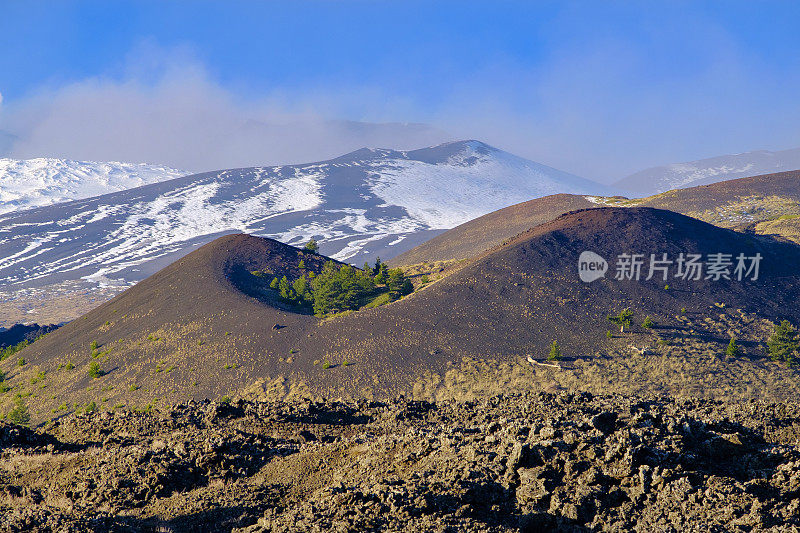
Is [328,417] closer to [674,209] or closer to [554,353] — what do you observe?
[554,353]

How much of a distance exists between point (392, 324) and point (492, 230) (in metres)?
62.1

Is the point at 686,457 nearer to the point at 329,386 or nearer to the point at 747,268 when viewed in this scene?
the point at 329,386

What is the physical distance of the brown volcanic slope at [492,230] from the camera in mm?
94938

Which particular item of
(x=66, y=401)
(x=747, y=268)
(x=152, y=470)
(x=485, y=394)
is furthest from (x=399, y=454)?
(x=747, y=268)

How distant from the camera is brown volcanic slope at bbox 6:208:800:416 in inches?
1501

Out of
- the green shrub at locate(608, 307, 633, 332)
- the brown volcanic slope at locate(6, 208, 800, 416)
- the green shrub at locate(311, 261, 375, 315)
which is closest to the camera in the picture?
the brown volcanic slope at locate(6, 208, 800, 416)

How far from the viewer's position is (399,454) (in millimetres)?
14195

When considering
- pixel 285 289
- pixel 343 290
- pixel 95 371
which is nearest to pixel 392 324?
pixel 343 290

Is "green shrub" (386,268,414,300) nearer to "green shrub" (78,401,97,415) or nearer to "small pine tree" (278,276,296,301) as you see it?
"small pine tree" (278,276,296,301)

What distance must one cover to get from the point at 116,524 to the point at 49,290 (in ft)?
538

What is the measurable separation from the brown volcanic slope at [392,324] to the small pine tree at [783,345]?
5.82 metres

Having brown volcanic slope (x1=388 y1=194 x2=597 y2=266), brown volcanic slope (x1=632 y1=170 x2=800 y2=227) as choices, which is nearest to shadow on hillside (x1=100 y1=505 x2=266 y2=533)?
brown volcanic slope (x1=388 y1=194 x2=597 y2=266)

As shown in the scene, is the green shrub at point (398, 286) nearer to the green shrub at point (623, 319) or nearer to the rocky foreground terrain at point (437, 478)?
the green shrub at point (623, 319)

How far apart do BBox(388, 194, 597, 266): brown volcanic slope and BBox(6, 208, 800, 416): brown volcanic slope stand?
118ft
